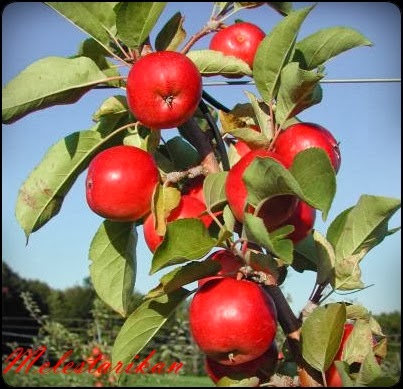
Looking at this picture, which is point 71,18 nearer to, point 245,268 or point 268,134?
point 268,134

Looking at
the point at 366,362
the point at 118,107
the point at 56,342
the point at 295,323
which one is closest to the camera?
the point at 366,362

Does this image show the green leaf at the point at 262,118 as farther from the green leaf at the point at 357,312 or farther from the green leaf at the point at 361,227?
the green leaf at the point at 357,312

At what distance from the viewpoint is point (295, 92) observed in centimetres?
85

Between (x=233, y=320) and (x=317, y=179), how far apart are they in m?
0.23

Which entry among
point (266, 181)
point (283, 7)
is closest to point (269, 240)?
point (266, 181)

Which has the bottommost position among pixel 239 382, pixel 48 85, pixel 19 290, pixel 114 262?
pixel 19 290

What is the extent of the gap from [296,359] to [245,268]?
163mm

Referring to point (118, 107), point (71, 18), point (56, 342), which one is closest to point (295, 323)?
point (118, 107)

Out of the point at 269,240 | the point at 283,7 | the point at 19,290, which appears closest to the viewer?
the point at 269,240

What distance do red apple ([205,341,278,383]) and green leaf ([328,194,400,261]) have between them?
19 centimetres

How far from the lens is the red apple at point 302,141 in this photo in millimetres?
821

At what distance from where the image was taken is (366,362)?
2.52 feet

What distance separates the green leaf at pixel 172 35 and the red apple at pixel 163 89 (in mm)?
112

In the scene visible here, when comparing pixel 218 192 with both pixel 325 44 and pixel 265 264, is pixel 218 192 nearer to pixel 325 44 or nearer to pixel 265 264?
pixel 265 264
